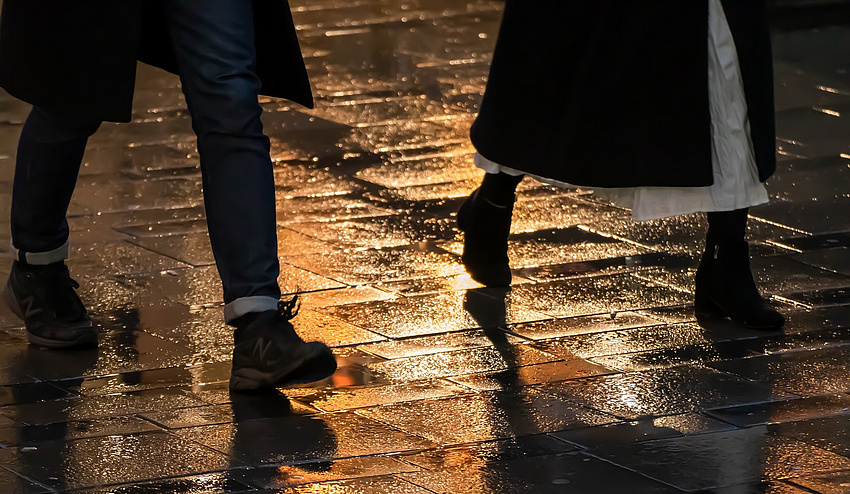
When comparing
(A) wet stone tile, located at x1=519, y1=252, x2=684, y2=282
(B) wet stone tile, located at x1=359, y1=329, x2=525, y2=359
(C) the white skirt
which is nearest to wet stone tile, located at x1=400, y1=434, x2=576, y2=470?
(B) wet stone tile, located at x1=359, y1=329, x2=525, y2=359

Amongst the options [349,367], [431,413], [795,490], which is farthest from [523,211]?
[795,490]

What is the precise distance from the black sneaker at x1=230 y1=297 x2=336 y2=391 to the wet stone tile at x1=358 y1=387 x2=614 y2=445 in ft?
0.58

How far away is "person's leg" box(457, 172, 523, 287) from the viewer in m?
4.79

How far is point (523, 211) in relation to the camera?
18.6ft

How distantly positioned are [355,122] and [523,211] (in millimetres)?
1981

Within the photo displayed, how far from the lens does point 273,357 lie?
357 centimetres

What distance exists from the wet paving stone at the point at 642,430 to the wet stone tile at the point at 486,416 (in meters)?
0.05

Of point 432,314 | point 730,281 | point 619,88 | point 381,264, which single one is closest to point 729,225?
point 730,281

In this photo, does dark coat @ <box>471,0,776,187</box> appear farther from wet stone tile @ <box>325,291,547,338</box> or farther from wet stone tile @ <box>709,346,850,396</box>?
wet stone tile @ <box>709,346,850,396</box>

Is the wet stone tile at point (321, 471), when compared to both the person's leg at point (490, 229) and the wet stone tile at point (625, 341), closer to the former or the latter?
the wet stone tile at point (625, 341)

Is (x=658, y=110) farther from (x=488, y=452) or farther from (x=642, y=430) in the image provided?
(x=488, y=452)

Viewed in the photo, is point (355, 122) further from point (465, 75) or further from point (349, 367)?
point (349, 367)

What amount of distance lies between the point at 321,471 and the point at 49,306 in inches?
52.3

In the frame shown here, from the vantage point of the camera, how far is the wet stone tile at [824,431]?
3.27 metres
